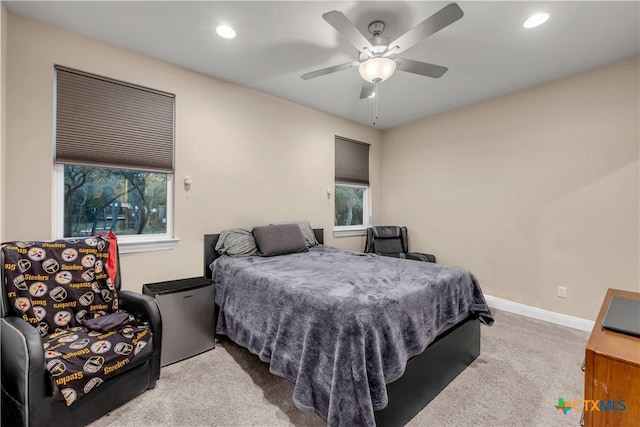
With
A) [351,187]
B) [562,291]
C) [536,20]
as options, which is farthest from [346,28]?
[562,291]

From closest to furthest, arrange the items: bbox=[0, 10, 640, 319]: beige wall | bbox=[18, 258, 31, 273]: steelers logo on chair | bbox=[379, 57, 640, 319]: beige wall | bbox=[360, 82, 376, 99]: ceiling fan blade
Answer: bbox=[18, 258, 31, 273]: steelers logo on chair, bbox=[0, 10, 640, 319]: beige wall, bbox=[360, 82, 376, 99]: ceiling fan blade, bbox=[379, 57, 640, 319]: beige wall

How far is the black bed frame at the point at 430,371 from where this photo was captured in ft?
5.11

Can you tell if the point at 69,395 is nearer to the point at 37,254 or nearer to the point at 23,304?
the point at 23,304

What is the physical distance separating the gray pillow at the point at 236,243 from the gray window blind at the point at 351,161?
1863 mm

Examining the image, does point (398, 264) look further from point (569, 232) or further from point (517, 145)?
point (517, 145)

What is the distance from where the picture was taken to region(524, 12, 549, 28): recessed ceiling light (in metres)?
2.02

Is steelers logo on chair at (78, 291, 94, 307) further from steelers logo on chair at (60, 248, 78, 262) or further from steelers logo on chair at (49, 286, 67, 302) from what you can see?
steelers logo on chair at (60, 248, 78, 262)

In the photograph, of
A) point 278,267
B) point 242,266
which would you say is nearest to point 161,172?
point 242,266

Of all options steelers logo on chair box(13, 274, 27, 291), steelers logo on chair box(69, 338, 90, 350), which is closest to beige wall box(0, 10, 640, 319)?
steelers logo on chair box(13, 274, 27, 291)

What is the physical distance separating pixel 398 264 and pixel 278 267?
42.8 inches

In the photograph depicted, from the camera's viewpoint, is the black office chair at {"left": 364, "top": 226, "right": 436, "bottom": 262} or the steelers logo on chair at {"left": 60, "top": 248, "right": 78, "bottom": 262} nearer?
the steelers logo on chair at {"left": 60, "top": 248, "right": 78, "bottom": 262}

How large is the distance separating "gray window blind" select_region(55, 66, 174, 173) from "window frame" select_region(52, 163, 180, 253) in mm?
147

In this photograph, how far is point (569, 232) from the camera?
298 cm

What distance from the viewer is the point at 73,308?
1.87 metres
